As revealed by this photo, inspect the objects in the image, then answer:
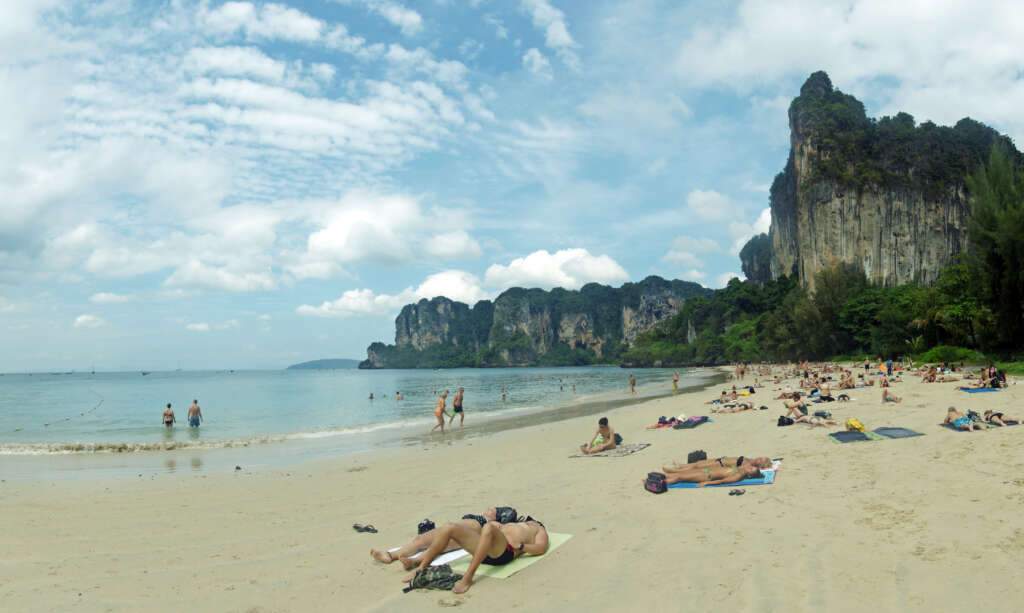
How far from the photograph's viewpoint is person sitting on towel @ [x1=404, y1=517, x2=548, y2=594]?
18.1 feet

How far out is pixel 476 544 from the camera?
5.86 meters

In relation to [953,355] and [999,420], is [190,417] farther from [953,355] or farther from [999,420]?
[953,355]

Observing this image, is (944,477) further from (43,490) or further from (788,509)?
(43,490)

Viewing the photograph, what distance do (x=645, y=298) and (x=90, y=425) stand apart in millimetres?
181857

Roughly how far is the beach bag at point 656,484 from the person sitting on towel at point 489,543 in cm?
271

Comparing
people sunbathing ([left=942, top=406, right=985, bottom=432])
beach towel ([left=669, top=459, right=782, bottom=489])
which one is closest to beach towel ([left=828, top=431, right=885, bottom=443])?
people sunbathing ([left=942, top=406, right=985, bottom=432])

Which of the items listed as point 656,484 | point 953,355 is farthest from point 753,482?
point 953,355

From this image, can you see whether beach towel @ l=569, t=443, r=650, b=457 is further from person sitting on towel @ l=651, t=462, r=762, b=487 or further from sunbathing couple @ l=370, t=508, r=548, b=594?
sunbathing couple @ l=370, t=508, r=548, b=594

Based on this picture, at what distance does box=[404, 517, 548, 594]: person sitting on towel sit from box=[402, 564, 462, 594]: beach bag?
0.08m

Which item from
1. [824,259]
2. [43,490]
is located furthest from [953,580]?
[824,259]

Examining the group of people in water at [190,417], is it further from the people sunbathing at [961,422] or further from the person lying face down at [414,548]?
the people sunbathing at [961,422]

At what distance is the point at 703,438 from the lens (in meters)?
13.9

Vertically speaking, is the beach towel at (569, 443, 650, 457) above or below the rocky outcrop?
below

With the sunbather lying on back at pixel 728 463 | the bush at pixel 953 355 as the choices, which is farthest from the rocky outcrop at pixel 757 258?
the sunbather lying on back at pixel 728 463
